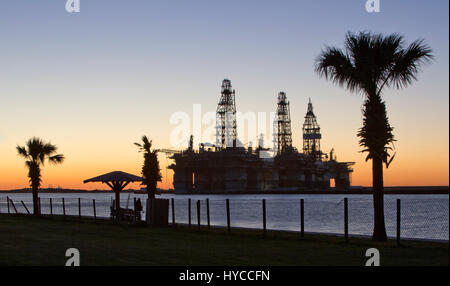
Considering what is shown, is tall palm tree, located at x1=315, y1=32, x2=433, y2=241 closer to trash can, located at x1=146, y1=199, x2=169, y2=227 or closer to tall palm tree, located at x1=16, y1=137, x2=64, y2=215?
trash can, located at x1=146, y1=199, x2=169, y2=227

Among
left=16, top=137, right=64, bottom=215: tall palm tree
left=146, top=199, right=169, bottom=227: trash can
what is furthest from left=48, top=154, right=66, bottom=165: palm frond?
left=146, top=199, right=169, bottom=227: trash can

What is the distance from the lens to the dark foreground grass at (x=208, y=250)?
44.3 ft

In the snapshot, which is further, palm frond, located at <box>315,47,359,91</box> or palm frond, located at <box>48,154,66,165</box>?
palm frond, located at <box>48,154,66,165</box>

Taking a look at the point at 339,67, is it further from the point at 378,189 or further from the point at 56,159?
the point at 56,159

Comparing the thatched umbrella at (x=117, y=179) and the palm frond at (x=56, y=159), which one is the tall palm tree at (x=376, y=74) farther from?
the palm frond at (x=56, y=159)

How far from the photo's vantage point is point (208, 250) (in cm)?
1600

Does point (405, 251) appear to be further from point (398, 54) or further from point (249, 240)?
point (398, 54)

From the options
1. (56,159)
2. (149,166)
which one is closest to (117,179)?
(149,166)

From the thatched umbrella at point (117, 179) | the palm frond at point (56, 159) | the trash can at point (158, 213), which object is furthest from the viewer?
the palm frond at point (56, 159)

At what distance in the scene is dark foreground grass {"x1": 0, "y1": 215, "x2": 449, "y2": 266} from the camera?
1350 cm

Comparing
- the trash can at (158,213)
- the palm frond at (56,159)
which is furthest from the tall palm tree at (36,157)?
the trash can at (158,213)

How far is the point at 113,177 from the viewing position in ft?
110
